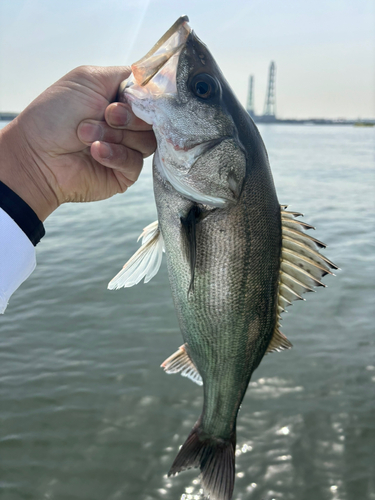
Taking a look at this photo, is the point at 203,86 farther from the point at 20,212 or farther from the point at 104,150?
the point at 20,212

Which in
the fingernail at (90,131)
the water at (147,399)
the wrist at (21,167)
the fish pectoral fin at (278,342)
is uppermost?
the fingernail at (90,131)

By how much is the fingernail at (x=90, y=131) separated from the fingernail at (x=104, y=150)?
69 mm

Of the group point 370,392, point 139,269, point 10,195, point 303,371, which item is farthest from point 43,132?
point 370,392

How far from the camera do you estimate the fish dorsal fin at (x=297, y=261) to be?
218 cm

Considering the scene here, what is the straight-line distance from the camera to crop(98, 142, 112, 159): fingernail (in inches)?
88.0

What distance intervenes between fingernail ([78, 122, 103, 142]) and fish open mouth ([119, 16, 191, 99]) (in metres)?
0.45

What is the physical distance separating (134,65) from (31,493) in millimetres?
3901

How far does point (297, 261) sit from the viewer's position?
2.23 meters

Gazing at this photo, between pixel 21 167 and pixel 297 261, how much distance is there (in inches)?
70.9

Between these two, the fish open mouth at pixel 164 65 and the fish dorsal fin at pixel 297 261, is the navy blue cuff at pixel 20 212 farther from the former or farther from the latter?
the fish dorsal fin at pixel 297 261

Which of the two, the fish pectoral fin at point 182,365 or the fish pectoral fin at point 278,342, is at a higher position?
the fish pectoral fin at point 278,342

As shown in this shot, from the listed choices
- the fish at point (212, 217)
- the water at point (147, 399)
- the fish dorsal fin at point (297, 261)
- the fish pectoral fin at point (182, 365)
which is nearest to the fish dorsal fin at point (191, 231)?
the fish at point (212, 217)

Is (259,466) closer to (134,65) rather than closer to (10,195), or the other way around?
(10,195)

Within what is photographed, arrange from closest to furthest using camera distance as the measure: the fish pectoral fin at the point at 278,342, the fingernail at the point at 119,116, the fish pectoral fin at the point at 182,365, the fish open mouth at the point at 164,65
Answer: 1. the fish open mouth at the point at 164,65
2. the fingernail at the point at 119,116
3. the fish pectoral fin at the point at 278,342
4. the fish pectoral fin at the point at 182,365
